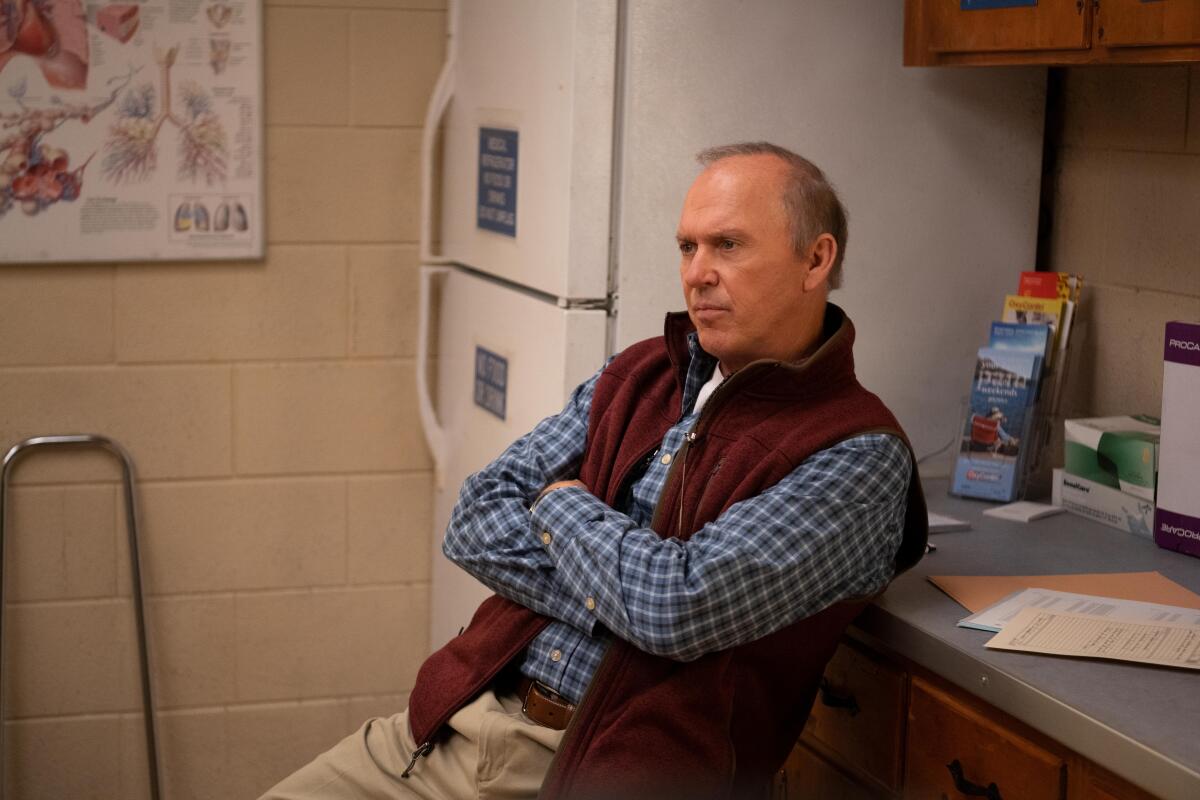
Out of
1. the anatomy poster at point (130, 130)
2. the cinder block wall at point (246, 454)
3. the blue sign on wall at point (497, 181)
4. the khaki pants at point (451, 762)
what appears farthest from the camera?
the cinder block wall at point (246, 454)

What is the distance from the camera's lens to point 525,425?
252 centimetres

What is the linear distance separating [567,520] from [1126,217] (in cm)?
126

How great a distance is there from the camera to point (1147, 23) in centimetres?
194

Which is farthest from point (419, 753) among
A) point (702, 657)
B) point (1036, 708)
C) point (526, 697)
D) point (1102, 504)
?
point (1102, 504)

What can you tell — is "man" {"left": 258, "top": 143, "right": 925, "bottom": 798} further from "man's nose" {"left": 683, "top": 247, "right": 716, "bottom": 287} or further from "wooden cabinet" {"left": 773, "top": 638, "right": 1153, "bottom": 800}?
"wooden cabinet" {"left": 773, "top": 638, "right": 1153, "bottom": 800}

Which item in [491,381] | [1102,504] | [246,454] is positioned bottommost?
[246,454]

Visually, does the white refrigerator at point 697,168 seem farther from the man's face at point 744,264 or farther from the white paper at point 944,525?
the man's face at point 744,264

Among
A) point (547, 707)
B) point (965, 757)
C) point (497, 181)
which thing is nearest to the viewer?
point (965, 757)

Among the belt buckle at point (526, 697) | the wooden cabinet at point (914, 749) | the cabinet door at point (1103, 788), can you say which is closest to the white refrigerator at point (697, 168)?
the belt buckle at point (526, 697)

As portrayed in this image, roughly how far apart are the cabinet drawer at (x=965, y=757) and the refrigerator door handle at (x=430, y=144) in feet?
5.22

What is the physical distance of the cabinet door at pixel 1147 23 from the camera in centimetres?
187

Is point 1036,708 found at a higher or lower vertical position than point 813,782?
higher

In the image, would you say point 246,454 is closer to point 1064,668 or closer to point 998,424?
point 998,424

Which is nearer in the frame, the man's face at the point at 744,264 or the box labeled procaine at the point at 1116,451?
the man's face at the point at 744,264
